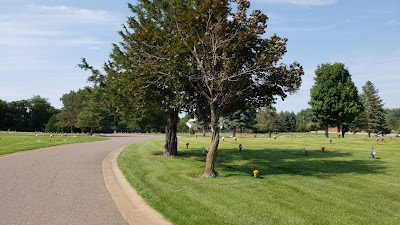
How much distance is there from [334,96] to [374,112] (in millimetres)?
31894

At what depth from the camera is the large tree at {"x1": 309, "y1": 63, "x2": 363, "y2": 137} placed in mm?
47719

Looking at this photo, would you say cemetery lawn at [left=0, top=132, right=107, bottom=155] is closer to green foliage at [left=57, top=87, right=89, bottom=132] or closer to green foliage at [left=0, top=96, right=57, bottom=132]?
green foliage at [left=57, top=87, right=89, bottom=132]

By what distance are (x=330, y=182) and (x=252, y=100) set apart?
5557 mm

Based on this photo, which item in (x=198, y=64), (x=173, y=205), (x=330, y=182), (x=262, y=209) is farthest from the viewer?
(x=198, y=64)

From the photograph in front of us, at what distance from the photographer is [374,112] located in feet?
243

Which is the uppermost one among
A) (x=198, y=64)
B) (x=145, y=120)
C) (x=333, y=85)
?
(x=333, y=85)

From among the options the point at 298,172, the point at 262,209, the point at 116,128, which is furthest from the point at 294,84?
the point at 116,128

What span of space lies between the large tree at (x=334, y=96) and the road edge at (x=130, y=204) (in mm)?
42377

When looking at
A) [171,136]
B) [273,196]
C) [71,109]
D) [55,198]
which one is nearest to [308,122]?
[71,109]

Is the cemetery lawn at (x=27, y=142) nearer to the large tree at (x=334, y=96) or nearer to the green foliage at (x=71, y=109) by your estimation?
the green foliage at (x=71, y=109)

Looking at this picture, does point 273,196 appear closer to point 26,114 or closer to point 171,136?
point 171,136

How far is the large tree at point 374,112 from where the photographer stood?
7194 centimetres

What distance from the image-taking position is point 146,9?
18.8 meters

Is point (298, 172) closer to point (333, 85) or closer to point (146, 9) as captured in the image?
point (146, 9)
